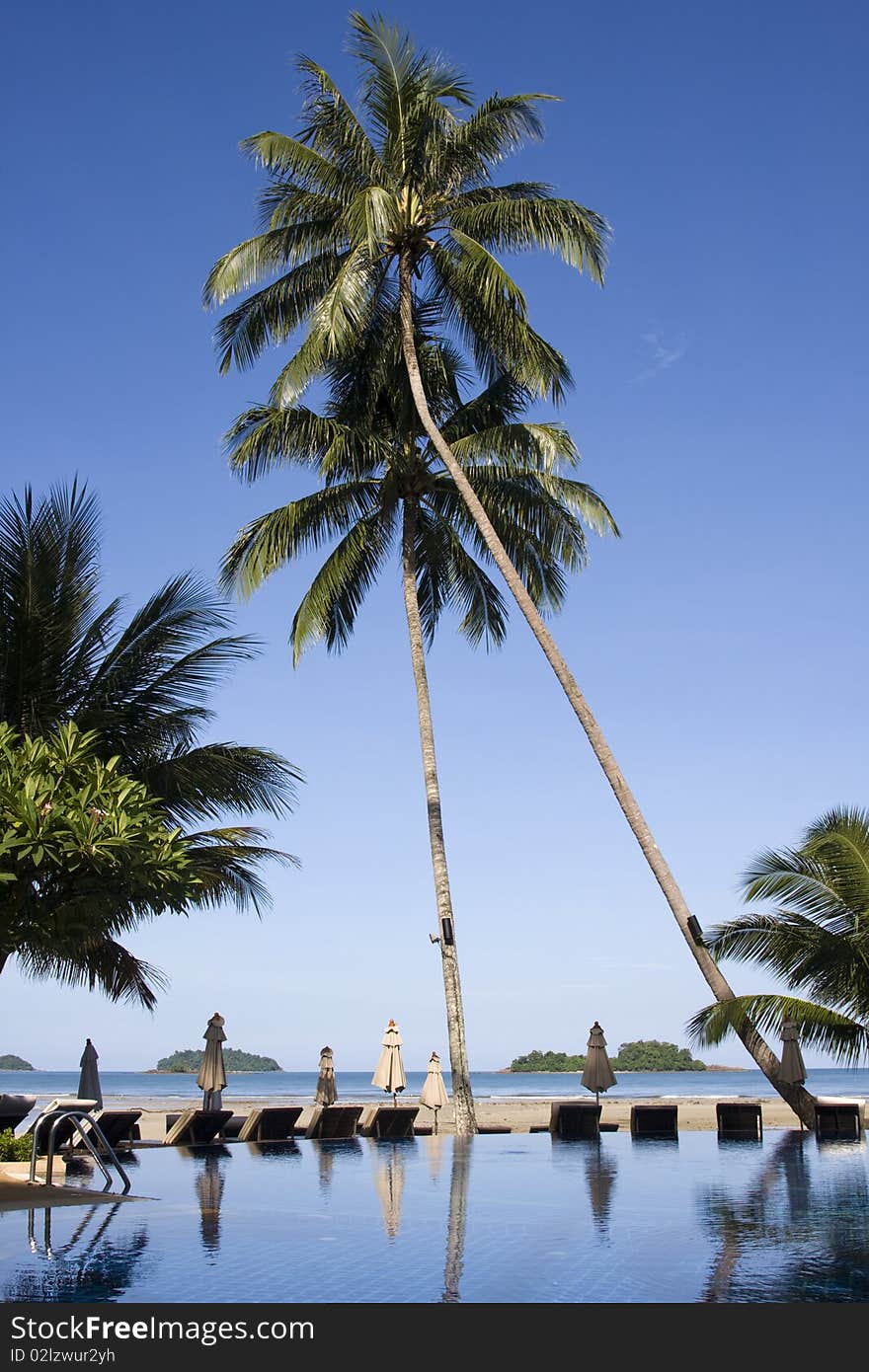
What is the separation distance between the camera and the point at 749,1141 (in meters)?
19.1

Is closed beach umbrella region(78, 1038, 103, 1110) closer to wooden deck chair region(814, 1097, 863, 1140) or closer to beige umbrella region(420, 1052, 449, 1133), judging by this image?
beige umbrella region(420, 1052, 449, 1133)

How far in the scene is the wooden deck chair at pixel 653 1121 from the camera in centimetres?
2011

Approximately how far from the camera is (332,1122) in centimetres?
2022

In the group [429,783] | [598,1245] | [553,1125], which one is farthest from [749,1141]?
[598,1245]

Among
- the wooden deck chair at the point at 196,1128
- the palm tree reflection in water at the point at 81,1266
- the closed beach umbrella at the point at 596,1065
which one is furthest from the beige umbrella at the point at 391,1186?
the closed beach umbrella at the point at 596,1065

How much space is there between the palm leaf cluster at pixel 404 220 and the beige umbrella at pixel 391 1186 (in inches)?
447

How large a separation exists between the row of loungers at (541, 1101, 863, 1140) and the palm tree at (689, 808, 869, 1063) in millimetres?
5322

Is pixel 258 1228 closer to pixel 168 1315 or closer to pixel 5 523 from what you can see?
pixel 168 1315

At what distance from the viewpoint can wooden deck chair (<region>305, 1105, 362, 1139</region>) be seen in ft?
66.0

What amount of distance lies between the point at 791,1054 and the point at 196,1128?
9157 mm

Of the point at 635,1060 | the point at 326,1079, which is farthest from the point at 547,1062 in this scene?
the point at 326,1079

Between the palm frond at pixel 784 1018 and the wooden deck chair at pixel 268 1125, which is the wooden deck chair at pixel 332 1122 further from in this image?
the palm frond at pixel 784 1018

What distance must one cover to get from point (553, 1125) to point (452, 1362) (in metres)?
15.6

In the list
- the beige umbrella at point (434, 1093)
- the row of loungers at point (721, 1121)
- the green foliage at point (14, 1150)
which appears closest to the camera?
the green foliage at point (14, 1150)
